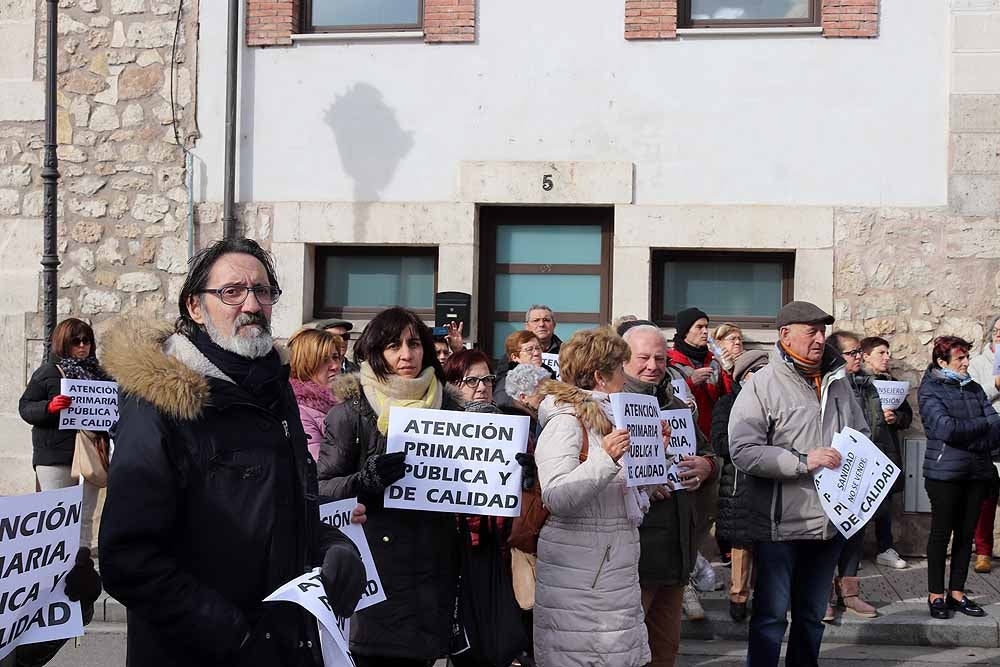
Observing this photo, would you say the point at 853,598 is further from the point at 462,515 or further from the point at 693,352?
the point at 462,515

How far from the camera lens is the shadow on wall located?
10.4 m

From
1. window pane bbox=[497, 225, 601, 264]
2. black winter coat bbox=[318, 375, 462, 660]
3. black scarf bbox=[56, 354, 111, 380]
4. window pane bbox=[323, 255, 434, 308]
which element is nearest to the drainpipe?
window pane bbox=[323, 255, 434, 308]

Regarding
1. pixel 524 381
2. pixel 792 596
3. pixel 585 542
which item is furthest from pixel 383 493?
pixel 792 596

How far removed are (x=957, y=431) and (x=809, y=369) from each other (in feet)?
7.86

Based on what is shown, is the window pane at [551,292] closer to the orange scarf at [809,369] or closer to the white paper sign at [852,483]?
the orange scarf at [809,369]

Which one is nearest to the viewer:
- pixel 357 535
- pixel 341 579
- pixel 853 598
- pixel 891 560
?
pixel 341 579

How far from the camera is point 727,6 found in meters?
10.2

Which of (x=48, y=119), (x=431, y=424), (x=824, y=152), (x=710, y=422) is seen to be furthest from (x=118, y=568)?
(x=824, y=152)

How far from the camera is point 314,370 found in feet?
18.9

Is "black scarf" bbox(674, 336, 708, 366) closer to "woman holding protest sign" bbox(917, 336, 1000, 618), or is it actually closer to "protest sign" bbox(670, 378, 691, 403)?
"woman holding protest sign" bbox(917, 336, 1000, 618)

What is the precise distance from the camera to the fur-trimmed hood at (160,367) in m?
2.85

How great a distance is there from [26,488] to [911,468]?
8127mm

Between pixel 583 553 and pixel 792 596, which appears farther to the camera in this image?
pixel 792 596

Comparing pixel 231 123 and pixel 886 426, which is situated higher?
pixel 231 123
